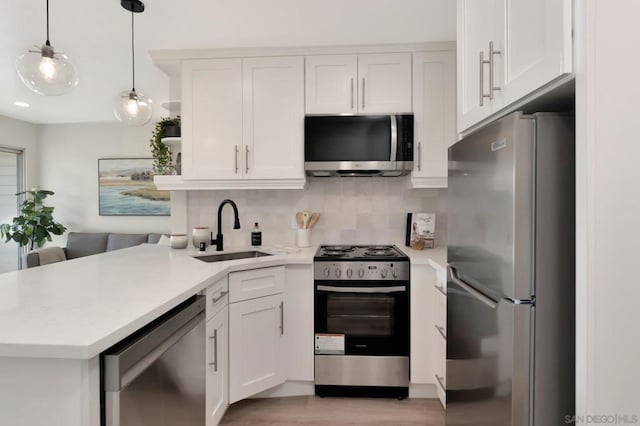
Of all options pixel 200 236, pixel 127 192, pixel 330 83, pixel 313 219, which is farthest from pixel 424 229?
pixel 127 192

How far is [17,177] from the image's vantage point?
516 cm

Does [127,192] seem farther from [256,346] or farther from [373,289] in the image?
[373,289]

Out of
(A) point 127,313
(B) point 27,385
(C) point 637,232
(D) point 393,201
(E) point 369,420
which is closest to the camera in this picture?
(C) point 637,232

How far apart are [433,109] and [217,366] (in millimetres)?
2116

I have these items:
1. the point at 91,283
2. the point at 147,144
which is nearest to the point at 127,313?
the point at 91,283

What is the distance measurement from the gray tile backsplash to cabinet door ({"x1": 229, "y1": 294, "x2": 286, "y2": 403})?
2.54 ft

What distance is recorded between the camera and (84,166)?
A: 209 inches

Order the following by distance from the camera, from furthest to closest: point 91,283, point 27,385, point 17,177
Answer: point 17,177 < point 91,283 < point 27,385

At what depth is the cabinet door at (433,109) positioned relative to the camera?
251cm

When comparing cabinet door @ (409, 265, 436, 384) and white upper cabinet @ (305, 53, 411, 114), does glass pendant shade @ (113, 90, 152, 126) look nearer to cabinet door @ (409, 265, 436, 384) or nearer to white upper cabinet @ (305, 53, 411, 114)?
white upper cabinet @ (305, 53, 411, 114)

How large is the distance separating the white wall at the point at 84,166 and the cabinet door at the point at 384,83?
3.88 meters

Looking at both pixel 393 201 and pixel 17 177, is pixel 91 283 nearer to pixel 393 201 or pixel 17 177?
pixel 393 201

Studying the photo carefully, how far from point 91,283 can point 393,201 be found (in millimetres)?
2086

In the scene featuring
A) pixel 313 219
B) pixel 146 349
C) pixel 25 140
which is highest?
pixel 25 140
